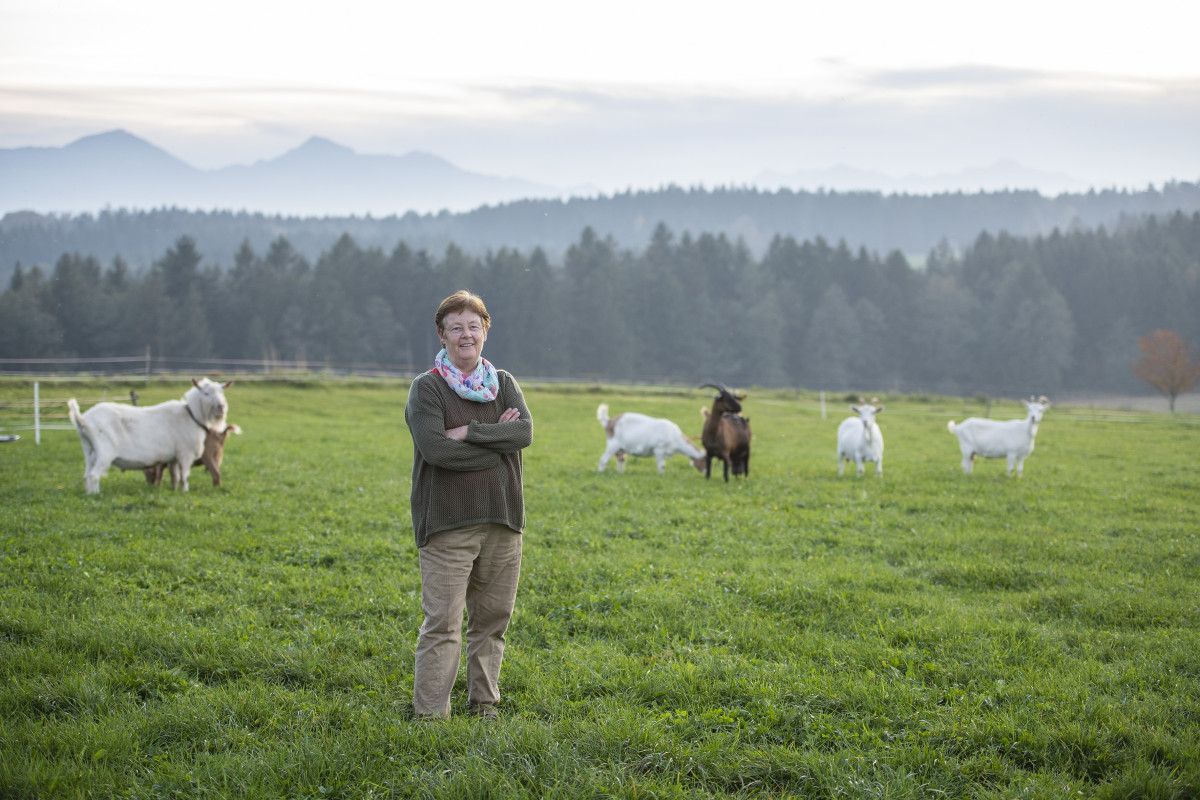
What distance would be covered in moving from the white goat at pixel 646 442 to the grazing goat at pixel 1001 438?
19.1 feet

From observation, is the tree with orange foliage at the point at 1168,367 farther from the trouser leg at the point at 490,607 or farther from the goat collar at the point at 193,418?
the trouser leg at the point at 490,607

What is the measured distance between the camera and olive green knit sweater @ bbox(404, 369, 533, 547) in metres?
5.03

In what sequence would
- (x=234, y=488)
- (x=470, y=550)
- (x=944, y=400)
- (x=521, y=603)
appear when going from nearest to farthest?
1. (x=470, y=550)
2. (x=521, y=603)
3. (x=234, y=488)
4. (x=944, y=400)

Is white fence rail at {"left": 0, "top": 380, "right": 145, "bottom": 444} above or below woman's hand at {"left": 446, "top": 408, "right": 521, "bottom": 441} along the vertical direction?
below

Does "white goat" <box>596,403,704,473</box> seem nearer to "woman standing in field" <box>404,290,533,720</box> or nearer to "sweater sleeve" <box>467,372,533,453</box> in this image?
"woman standing in field" <box>404,290,533,720</box>

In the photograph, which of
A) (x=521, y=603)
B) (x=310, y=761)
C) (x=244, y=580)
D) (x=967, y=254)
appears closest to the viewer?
(x=310, y=761)

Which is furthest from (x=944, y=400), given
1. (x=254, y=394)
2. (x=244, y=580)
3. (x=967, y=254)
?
(x=967, y=254)

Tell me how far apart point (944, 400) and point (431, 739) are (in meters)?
49.8

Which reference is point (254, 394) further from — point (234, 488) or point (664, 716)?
point (664, 716)

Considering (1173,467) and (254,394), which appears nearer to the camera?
(1173,467)

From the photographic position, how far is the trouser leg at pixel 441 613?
501 centimetres

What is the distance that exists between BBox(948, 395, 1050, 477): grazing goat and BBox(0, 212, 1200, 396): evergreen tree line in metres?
63.1

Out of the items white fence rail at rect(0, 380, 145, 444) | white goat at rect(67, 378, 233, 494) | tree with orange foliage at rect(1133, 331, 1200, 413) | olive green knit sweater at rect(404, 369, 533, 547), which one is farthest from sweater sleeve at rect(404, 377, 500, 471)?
tree with orange foliage at rect(1133, 331, 1200, 413)

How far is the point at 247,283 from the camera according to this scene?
296 ft
